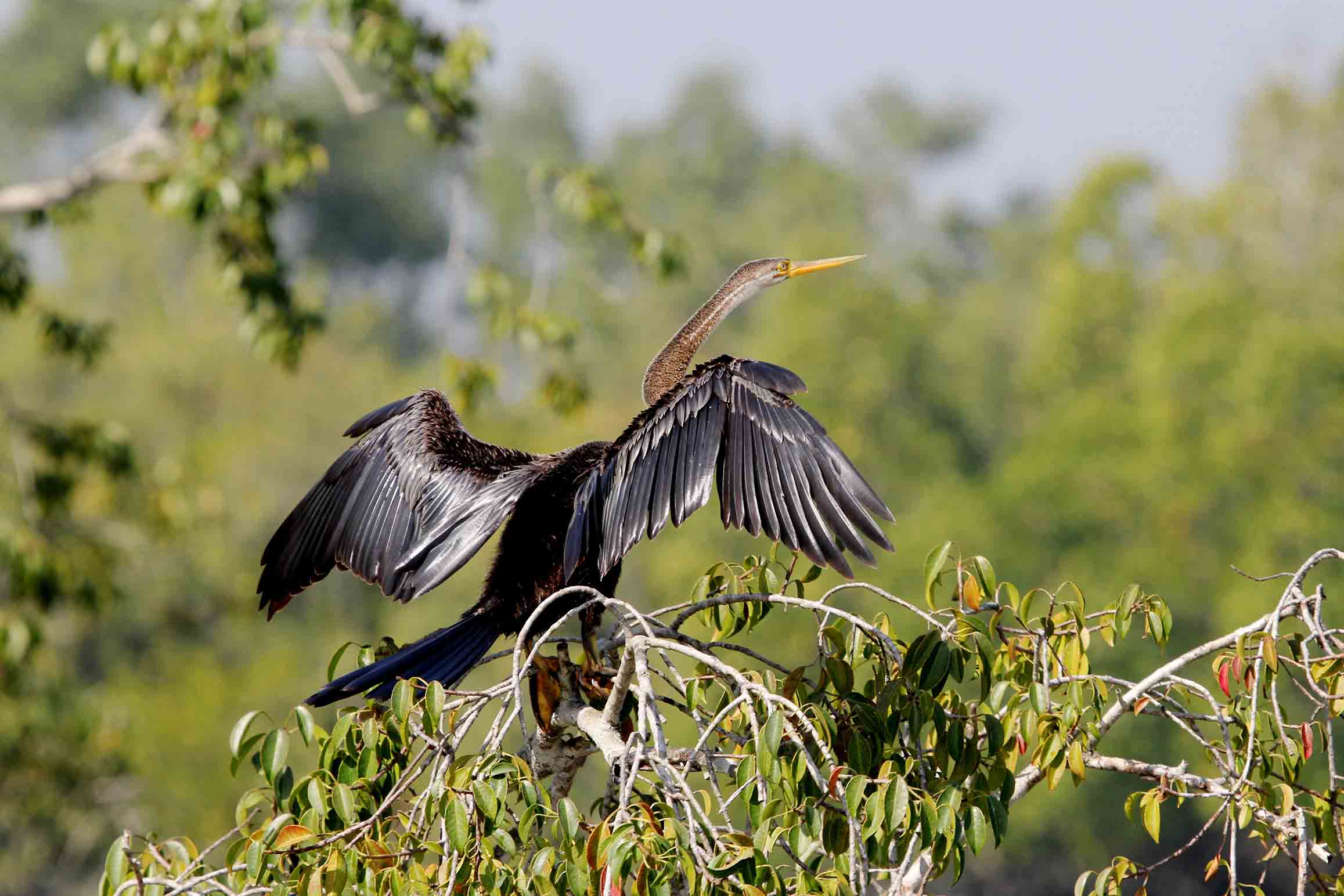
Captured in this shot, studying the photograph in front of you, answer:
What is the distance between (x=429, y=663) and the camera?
10.2ft

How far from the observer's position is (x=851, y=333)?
96.6ft

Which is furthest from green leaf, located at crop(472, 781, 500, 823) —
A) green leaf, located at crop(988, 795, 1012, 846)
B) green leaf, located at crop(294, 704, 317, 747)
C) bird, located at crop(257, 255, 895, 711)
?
green leaf, located at crop(988, 795, 1012, 846)

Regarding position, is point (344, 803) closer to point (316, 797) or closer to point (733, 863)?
point (316, 797)

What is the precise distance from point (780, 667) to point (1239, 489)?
874 inches

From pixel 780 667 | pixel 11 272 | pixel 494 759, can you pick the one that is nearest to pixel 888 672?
pixel 780 667

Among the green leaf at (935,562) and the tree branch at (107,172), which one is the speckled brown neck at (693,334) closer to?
the green leaf at (935,562)

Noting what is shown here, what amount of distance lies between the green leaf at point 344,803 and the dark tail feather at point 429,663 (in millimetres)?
349

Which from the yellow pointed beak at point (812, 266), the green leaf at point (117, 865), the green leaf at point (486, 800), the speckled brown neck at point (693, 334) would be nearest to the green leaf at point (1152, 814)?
the green leaf at point (486, 800)

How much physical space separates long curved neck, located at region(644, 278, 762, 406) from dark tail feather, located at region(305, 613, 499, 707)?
940mm

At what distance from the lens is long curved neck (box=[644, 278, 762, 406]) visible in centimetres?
415

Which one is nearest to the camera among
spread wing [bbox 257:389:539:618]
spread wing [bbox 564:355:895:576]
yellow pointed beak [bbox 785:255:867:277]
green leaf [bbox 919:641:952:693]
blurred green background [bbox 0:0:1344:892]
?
green leaf [bbox 919:641:952:693]

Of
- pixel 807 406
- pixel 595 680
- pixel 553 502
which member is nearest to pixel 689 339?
pixel 553 502

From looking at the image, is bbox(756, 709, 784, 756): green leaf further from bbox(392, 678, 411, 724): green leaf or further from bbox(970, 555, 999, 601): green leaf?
bbox(970, 555, 999, 601): green leaf

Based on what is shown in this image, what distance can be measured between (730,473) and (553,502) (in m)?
0.55
